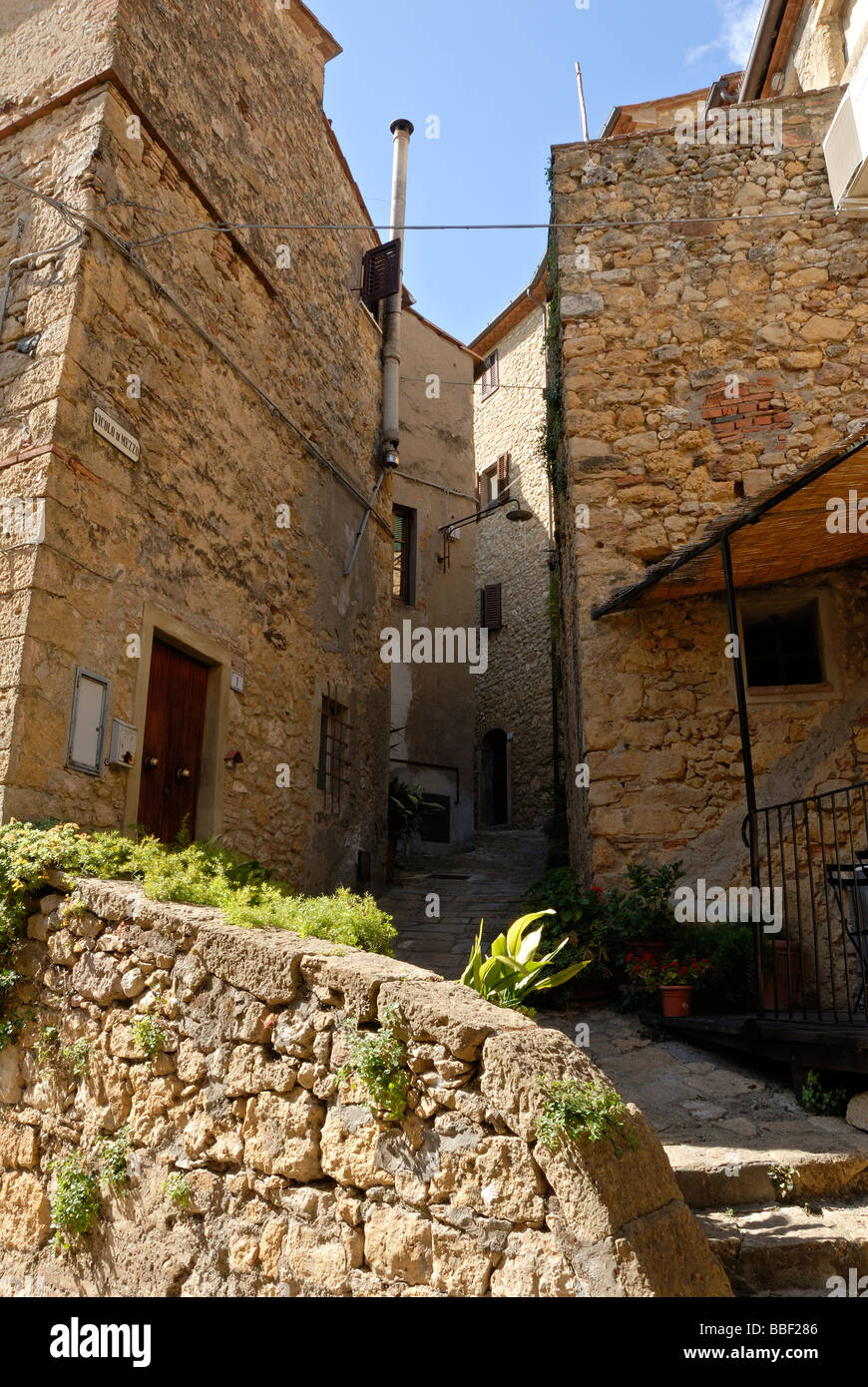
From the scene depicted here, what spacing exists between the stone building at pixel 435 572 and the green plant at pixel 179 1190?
9687 millimetres

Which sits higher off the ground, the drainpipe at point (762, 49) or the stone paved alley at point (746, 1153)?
the drainpipe at point (762, 49)

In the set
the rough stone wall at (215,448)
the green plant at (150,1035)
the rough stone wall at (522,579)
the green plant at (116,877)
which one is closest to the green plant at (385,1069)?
the green plant at (116,877)

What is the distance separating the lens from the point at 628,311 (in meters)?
7.56

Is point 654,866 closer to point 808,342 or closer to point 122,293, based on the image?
point 808,342

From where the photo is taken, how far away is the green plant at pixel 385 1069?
275cm

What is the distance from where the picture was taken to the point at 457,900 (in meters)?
9.14

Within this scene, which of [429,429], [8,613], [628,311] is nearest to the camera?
[8,613]

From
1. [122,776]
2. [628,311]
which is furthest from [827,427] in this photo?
[122,776]

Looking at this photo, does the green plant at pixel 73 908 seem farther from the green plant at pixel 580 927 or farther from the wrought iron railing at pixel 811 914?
the wrought iron railing at pixel 811 914

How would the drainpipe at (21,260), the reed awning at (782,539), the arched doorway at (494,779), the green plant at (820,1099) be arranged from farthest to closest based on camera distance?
the arched doorway at (494,779) → the drainpipe at (21,260) → the reed awning at (782,539) → the green plant at (820,1099)

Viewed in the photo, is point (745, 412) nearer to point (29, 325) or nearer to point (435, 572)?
point (29, 325)

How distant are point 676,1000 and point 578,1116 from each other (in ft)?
10.7

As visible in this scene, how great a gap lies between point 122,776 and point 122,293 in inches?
117

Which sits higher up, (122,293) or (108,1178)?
(122,293)
